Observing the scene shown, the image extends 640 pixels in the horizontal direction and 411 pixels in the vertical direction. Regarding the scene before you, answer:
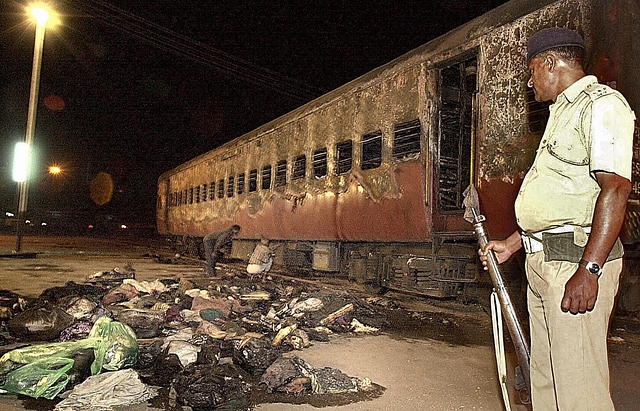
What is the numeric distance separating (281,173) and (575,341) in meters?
9.62

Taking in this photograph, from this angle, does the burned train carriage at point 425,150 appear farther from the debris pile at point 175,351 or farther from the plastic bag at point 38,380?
the plastic bag at point 38,380

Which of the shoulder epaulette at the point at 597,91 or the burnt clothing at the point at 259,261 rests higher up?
the shoulder epaulette at the point at 597,91

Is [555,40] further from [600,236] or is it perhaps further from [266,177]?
[266,177]

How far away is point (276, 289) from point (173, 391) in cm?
476

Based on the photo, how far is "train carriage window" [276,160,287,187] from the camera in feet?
36.2

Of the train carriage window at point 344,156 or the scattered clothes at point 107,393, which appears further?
the train carriage window at point 344,156

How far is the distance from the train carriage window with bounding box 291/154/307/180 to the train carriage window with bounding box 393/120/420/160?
123 inches

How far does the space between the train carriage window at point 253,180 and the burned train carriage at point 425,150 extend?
1.27 meters

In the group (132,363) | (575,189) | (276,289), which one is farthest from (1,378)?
(276,289)

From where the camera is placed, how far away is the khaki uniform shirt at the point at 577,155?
182 centimetres

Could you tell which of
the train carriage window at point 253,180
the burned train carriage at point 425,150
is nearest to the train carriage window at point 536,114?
the burned train carriage at point 425,150

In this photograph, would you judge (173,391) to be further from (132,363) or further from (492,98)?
(492,98)

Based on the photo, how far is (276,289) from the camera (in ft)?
27.0

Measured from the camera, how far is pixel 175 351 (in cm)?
401
